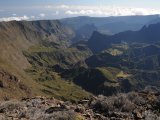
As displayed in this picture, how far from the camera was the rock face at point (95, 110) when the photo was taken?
69.0 ft

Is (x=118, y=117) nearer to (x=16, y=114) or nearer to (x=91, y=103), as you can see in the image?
(x=91, y=103)

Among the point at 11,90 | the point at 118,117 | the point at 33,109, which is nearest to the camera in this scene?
the point at 118,117

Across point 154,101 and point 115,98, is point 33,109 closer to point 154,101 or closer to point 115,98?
point 115,98

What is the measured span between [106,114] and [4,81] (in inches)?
7171

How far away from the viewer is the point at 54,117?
65.3 feet

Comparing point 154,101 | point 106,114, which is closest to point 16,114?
point 106,114

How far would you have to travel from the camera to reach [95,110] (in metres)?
25.0

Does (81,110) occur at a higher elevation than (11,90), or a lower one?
higher

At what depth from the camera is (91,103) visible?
88.2 ft

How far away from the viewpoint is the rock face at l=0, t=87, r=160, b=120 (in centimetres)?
2104

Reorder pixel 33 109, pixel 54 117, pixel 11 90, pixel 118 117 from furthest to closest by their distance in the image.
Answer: pixel 11 90, pixel 33 109, pixel 118 117, pixel 54 117

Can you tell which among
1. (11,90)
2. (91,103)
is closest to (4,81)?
(11,90)

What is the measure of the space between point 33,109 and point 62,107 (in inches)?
84.4

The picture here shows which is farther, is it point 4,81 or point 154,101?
point 4,81
